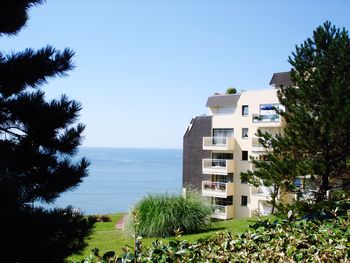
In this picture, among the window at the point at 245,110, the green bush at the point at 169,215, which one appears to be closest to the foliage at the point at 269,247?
the green bush at the point at 169,215

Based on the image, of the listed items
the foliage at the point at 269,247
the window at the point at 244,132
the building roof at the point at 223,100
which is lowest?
the foliage at the point at 269,247

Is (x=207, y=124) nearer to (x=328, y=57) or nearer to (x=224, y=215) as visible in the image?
(x=224, y=215)

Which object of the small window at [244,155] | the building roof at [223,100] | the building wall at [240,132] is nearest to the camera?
the building wall at [240,132]

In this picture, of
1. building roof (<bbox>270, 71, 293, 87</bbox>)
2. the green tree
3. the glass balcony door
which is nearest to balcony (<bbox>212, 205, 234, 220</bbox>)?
the glass balcony door

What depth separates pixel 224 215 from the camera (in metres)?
24.3

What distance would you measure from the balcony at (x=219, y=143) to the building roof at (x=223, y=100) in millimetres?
2299

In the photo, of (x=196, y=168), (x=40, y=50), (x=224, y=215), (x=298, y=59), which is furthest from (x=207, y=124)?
(x=40, y=50)

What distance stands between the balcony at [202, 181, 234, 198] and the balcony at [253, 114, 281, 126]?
4448mm

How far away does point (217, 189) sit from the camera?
82.3 feet

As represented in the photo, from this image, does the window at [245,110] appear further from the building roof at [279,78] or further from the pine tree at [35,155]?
the pine tree at [35,155]

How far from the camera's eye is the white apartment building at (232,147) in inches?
935

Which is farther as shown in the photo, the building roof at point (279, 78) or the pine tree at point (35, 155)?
the building roof at point (279, 78)

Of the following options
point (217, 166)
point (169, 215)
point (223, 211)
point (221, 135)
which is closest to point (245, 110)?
point (221, 135)

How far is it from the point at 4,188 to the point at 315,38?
11374 mm
